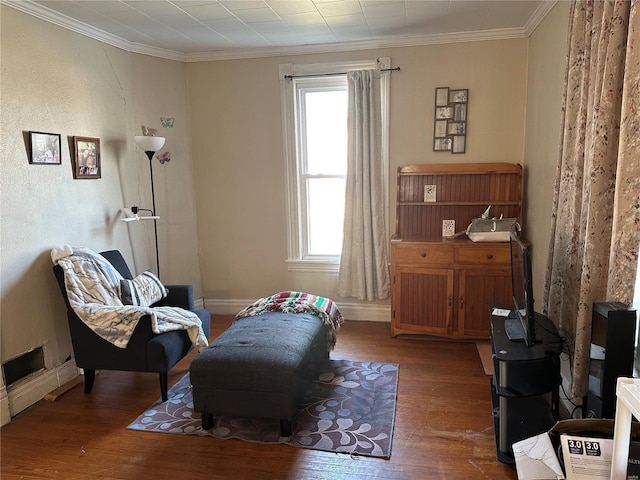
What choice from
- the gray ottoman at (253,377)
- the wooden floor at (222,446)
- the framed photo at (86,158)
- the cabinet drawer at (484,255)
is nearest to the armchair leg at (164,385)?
the wooden floor at (222,446)

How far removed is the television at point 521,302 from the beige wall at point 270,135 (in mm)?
1590

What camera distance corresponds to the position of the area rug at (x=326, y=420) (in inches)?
91.6

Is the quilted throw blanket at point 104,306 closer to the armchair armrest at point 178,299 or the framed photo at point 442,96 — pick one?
the armchair armrest at point 178,299

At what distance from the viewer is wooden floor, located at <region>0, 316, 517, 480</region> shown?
2.11 m

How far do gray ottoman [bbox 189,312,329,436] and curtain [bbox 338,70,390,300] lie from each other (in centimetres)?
159

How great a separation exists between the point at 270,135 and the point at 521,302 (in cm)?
269

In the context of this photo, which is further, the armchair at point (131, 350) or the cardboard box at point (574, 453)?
the armchair at point (131, 350)

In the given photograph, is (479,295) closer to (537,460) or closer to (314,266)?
(314,266)

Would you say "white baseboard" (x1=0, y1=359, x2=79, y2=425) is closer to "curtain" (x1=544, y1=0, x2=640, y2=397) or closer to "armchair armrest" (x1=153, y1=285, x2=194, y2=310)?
"armchair armrest" (x1=153, y1=285, x2=194, y2=310)

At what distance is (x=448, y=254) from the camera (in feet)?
11.4

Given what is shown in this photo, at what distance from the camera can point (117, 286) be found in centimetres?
300

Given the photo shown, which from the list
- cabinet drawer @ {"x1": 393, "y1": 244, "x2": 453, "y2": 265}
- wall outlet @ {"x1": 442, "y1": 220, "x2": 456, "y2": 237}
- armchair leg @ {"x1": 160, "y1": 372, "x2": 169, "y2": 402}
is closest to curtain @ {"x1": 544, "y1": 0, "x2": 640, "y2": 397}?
cabinet drawer @ {"x1": 393, "y1": 244, "x2": 453, "y2": 265}

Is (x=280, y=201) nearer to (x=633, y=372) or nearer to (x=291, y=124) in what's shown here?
(x=291, y=124)

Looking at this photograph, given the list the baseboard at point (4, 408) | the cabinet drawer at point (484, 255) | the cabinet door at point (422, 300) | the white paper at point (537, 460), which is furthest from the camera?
the cabinet door at point (422, 300)
